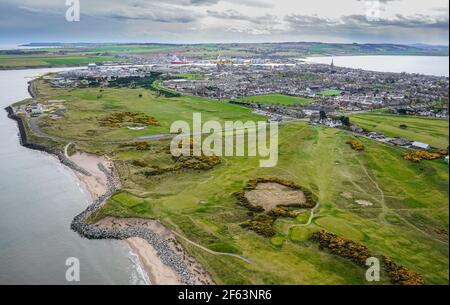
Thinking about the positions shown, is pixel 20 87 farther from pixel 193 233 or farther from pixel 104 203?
pixel 193 233

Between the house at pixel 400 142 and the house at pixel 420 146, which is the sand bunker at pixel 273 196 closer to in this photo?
the house at pixel 420 146

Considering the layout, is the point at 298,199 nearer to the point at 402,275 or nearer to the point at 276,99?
the point at 402,275

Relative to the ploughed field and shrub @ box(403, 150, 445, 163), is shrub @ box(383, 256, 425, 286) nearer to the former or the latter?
the ploughed field

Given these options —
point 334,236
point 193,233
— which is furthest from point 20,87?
point 334,236

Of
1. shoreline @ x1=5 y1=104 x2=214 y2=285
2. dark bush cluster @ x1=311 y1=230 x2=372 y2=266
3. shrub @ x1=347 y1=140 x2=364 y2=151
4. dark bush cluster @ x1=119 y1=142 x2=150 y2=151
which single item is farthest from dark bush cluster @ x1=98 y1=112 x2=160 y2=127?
dark bush cluster @ x1=311 y1=230 x2=372 y2=266

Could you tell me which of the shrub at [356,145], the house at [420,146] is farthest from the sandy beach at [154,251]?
the house at [420,146]

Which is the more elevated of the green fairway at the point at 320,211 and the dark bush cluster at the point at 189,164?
the dark bush cluster at the point at 189,164

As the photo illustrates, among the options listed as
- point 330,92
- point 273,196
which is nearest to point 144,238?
point 273,196
